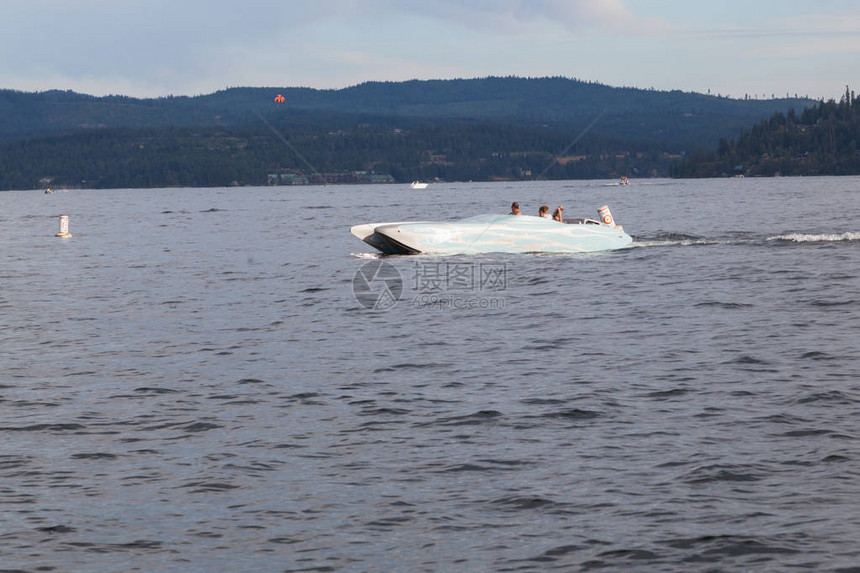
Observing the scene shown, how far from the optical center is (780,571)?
851 cm

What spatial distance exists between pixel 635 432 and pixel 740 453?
1.51m

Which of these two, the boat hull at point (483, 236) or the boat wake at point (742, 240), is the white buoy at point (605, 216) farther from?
the boat wake at point (742, 240)

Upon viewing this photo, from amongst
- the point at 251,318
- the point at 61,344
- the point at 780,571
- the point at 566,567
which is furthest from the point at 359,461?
the point at 251,318

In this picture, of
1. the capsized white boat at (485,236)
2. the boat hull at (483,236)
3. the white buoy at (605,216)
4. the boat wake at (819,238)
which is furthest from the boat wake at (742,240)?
the boat hull at (483,236)

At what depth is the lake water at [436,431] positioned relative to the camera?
30.6 feet

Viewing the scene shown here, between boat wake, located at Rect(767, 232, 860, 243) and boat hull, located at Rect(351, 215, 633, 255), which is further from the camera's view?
boat wake, located at Rect(767, 232, 860, 243)

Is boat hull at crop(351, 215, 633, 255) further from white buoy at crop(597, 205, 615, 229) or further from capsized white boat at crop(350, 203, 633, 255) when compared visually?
white buoy at crop(597, 205, 615, 229)

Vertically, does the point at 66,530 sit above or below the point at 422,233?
below

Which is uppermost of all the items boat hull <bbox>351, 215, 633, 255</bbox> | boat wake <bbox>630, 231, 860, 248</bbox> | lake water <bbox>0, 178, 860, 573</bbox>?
boat hull <bbox>351, 215, 633, 255</bbox>

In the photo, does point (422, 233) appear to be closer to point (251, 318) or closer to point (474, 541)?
point (251, 318)

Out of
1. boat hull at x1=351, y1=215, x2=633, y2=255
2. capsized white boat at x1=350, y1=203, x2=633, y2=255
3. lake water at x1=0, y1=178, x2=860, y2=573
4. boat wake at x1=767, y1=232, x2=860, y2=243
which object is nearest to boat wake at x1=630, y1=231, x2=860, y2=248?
boat wake at x1=767, y1=232, x2=860, y2=243

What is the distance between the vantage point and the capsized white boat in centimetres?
3681

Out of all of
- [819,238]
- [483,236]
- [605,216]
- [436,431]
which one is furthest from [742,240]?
[436,431]

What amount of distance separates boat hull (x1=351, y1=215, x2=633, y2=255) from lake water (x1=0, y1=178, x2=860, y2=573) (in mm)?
7182
